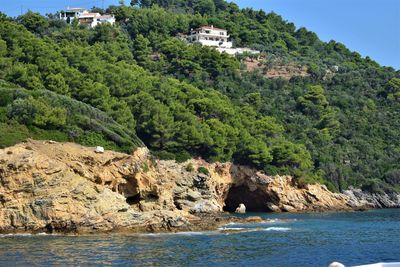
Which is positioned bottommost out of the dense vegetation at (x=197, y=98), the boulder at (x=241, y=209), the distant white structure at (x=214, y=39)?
the boulder at (x=241, y=209)

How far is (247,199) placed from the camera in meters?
66.8

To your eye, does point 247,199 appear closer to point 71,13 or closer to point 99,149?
point 99,149

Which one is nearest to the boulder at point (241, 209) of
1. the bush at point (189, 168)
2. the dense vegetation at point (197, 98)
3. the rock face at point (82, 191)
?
the dense vegetation at point (197, 98)

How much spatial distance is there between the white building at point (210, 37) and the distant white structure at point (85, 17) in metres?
14.3

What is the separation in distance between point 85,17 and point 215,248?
87.2 m

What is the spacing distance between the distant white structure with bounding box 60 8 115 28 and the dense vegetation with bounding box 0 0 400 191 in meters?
2.55

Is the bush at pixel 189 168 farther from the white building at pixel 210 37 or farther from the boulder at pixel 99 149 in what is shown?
the white building at pixel 210 37

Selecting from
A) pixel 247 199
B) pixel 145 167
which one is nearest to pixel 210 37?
pixel 247 199

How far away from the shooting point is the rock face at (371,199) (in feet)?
229

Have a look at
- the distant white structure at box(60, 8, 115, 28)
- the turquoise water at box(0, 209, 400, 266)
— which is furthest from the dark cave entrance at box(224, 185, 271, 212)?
the distant white structure at box(60, 8, 115, 28)

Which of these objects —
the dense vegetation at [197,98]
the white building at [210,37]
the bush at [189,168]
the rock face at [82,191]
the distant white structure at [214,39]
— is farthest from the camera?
the white building at [210,37]

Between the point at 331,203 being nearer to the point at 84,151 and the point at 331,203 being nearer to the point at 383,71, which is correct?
the point at 84,151

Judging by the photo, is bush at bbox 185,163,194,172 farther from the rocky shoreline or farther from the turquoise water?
Result: the turquoise water

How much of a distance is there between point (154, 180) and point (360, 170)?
3819 cm
